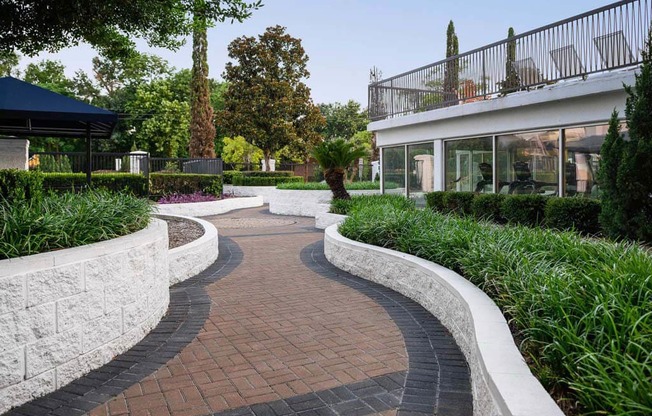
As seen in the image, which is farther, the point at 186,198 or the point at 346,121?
the point at 346,121

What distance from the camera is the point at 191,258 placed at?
7895 mm

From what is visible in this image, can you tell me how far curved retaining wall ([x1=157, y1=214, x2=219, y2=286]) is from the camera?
7.41 meters

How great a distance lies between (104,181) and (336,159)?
8.06 metres

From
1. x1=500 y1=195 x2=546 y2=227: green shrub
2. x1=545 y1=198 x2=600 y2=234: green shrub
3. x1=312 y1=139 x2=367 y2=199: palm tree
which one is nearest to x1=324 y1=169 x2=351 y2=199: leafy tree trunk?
x1=312 y1=139 x2=367 y2=199: palm tree

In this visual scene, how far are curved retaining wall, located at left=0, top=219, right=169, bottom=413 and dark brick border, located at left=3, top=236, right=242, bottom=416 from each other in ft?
0.27

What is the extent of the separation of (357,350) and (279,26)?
31.5 metres

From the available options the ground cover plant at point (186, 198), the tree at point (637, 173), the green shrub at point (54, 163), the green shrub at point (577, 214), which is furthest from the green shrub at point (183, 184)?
the tree at point (637, 173)

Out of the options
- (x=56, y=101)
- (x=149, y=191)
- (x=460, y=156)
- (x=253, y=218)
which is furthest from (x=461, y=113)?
(x=149, y=191)

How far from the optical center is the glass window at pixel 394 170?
17219 millimetres

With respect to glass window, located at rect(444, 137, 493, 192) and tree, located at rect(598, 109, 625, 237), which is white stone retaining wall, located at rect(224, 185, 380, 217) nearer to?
glass window, located at rect(444, 137, 493, 192)

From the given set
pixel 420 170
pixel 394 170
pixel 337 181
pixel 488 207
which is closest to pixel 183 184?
pixel 337 181

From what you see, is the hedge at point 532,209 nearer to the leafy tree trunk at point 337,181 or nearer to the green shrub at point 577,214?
the green shrub at point 577,214

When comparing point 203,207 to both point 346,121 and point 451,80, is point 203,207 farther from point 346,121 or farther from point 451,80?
point 346,121

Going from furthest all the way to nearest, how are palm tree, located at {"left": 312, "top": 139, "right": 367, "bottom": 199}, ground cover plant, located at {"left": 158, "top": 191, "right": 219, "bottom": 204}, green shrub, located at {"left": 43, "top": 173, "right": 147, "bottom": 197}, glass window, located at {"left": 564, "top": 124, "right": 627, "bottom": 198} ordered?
ground cover plant, located at {"left": 158, "top": 191, "right": 219, "bottom": 204}
green shrub, located at {"left": 43, "top": 173, "right": 147, "bottom": 197}
palm tree, located at {"left": 312, "top": 139, "right": 367, "bottom": 199}
glass window, located at {"left": 564, "top": 124, "right": 627, "bottom": 198}
